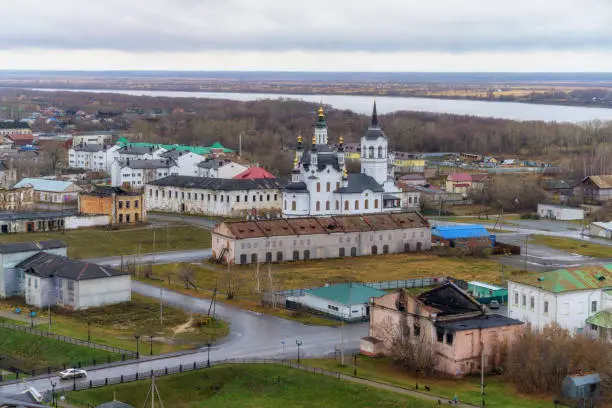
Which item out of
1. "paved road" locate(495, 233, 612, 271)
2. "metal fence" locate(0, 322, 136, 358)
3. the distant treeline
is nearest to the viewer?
"metal fence" locate(0, 322, 136, 358)

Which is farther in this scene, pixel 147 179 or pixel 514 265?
pixel 147 179

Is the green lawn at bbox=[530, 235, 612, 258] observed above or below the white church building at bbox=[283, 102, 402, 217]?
below

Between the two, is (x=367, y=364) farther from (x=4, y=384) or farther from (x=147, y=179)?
(x=147, y=179)

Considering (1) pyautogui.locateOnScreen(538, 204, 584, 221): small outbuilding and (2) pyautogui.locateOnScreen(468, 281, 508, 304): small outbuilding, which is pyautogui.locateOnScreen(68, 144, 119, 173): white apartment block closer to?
(1) pyautogui.locateOnScreen(538, 204, 584, 221): small outbuilding

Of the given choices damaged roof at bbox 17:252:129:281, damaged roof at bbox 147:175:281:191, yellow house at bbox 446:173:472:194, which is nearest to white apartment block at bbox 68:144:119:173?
damaged roof at bbox 147:175:281:191

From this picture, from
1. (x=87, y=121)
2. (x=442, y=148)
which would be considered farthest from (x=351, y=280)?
(x=87, y=121)

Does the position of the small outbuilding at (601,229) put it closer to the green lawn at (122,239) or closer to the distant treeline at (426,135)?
the green lawn at (122,239)
